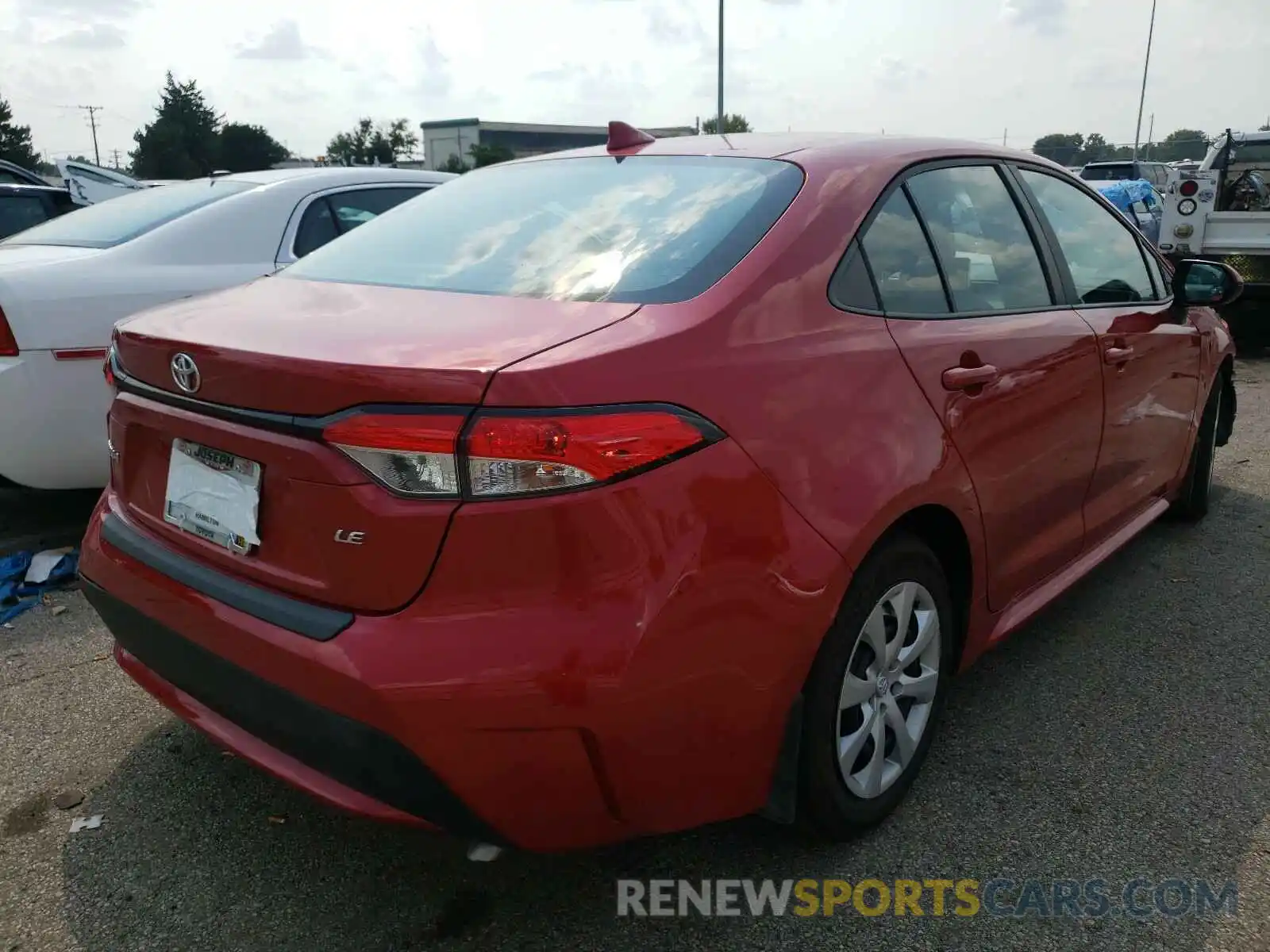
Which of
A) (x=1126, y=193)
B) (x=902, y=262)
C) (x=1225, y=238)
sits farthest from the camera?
(x=1126, y=193)

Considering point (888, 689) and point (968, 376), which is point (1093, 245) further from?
point (888, 689)

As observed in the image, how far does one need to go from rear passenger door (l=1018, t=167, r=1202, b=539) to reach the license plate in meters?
2.42

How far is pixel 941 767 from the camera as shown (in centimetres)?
263

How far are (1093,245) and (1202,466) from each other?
1.58 metres

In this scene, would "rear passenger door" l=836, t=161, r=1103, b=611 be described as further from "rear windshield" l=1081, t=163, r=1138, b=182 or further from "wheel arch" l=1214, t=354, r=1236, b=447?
"rear windshield" l=1081, t=163, r=1138, b=182

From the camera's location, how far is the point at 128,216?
14.8 feet

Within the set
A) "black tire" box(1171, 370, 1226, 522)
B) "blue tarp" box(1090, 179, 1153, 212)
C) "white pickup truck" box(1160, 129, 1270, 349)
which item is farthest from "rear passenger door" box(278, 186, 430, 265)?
"blue tarp" box(1090, 179, 1153, 212)

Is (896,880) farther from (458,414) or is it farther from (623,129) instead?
(623,129)

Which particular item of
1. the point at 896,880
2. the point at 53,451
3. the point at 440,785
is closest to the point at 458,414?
the point at 440,785

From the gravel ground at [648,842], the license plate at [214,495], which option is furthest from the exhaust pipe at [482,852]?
the license plate at [214,495]

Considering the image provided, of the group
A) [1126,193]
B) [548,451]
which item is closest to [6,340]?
[548,451]

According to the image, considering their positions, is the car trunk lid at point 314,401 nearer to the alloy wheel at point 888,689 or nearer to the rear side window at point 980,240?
the alloy wheel at point 888,689

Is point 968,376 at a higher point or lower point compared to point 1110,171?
lower

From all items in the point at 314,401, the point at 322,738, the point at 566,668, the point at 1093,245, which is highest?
the point at 1093,245
